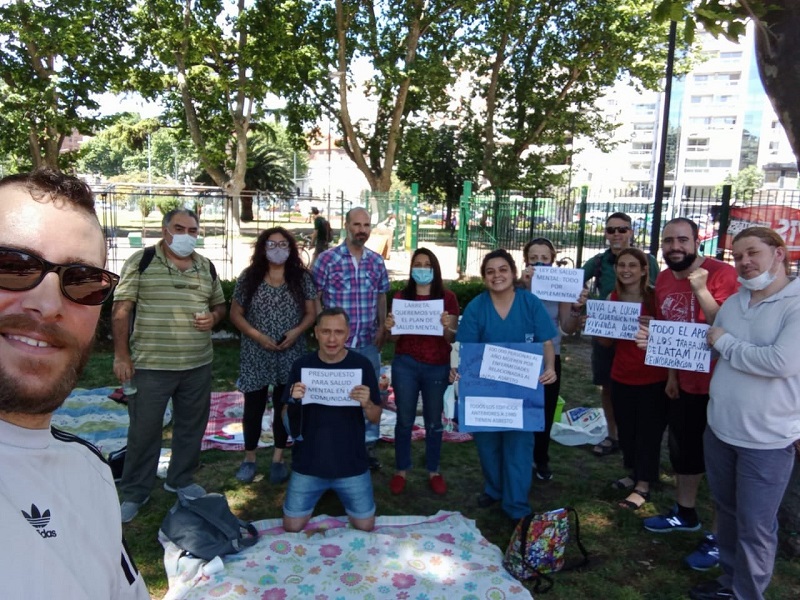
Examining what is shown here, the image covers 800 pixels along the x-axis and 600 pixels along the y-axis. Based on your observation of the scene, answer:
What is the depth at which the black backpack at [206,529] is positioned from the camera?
3.73 m

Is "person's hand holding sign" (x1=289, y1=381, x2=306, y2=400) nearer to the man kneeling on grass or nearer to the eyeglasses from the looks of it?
the man kneeling on grass

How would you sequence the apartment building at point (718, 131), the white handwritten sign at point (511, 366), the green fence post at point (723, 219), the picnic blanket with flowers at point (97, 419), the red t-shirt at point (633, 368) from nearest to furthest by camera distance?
the white handwritten sign at point (511, 366) < the red t-shirt at point (633, 368) < the picnic blanket with flowers at point (97, 419) < the green fence post at point (723, 219) < the apartment building at point (718, 131)

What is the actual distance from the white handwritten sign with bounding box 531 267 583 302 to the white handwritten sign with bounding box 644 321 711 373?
93 centimetres

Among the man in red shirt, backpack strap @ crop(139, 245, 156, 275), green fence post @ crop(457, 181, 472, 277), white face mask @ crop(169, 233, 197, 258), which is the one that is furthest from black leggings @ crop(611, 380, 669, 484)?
green fence post @ crop(457, 181, 472, 277)

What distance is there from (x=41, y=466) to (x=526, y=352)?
349cm

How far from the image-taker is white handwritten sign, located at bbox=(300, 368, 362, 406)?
13.1ft

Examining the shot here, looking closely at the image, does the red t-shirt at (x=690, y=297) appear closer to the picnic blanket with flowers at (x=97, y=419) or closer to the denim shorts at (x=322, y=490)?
the denim shorts at (x=322, y=490)

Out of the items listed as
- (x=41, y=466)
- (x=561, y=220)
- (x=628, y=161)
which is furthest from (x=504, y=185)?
(x=628, y=161)

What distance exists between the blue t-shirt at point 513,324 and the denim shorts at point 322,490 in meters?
1.30

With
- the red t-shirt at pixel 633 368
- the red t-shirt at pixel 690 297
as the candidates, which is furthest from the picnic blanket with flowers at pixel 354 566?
the red t-shirt at pixel 690 297

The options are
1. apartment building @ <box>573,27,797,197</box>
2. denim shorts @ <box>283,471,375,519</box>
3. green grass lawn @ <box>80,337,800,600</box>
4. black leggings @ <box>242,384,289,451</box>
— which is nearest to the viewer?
green grass lawn @ <box>80,337,800,600</box>

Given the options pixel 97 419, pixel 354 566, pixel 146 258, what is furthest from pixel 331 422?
pixel 97 419

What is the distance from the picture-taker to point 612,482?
Result: 5117 millimetres

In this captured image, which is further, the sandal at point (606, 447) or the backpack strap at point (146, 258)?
the sandal at point (606, 447)
